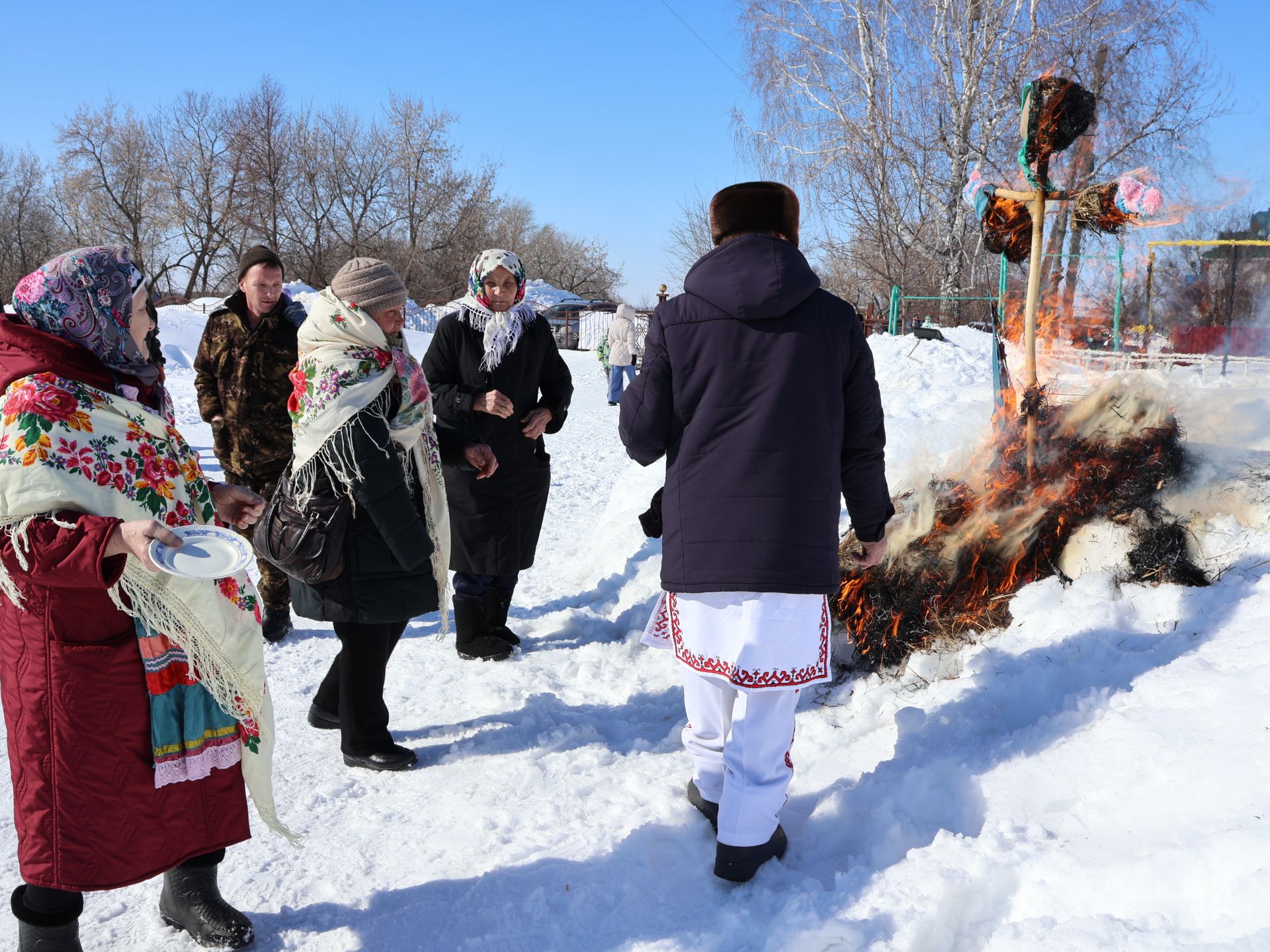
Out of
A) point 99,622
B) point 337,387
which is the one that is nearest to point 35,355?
Result: point 99,622

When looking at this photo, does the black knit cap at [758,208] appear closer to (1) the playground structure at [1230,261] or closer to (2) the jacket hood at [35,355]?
(2) the jacket hood at [35,355]

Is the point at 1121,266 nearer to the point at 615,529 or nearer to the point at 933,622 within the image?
the point at 933,622

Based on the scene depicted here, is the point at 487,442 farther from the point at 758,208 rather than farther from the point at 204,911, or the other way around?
the point at 204,911

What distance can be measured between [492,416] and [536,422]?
0.72 ft

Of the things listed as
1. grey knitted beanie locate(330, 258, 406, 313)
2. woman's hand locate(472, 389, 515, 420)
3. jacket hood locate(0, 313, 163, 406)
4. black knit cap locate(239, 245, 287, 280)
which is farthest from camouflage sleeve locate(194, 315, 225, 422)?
jacket hood locate(0, 313, 163, 406)

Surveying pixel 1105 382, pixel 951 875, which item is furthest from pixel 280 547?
pixel 1105 382

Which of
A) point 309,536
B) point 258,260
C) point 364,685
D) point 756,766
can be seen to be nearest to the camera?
point 756,766

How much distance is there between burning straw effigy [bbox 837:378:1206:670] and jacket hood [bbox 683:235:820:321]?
1.83 metres

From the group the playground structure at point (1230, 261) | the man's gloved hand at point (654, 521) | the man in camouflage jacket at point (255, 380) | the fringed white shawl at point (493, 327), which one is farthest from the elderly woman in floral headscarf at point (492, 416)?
the playground structure at point (1230, 261)

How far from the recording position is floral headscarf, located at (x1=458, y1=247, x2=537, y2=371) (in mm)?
4297

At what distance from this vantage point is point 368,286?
10.3 ft

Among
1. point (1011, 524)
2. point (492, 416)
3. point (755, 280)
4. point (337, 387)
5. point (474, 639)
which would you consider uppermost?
point (755, 280)

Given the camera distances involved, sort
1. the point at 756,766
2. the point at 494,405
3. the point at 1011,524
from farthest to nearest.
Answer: the point at 494,405 → the point at 1011,524 → the point at 756,766

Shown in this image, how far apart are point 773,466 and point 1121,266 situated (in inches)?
126
